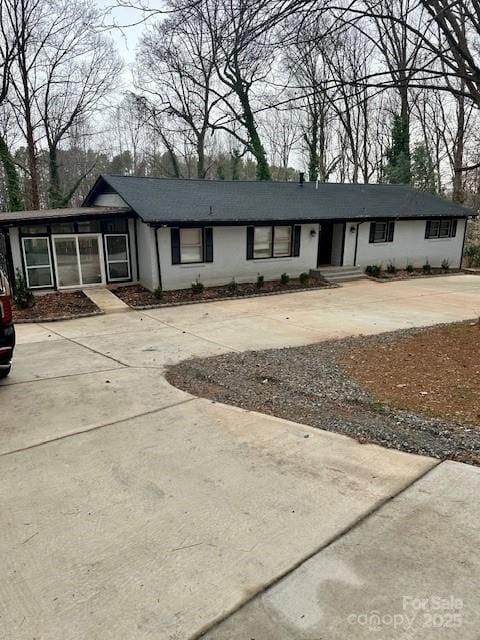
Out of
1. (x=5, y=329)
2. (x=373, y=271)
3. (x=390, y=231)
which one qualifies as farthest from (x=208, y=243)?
(x=5, y=329)

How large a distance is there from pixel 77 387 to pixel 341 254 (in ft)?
47.1

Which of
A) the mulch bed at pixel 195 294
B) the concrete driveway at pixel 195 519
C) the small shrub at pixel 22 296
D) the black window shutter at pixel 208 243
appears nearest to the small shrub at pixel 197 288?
the mulch bed at pixel 195 294

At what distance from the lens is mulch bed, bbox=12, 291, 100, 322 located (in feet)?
36.8

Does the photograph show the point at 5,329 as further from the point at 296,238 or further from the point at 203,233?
the point at 296,238

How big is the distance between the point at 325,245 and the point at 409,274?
12.7 ft

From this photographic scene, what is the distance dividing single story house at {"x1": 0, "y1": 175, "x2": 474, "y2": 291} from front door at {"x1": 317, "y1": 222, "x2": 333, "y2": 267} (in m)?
0.04

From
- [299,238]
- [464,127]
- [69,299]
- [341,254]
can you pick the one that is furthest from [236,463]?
[464,127]

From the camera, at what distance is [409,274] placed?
1861cm

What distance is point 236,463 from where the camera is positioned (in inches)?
145

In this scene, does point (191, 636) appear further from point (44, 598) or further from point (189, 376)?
point (189, 376)

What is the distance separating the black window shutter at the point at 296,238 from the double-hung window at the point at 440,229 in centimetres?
738

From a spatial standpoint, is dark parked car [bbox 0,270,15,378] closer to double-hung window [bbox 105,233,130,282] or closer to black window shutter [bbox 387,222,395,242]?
double-hung window [bbox 105,233,130,282]

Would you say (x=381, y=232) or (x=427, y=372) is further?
(x=381, y=232)

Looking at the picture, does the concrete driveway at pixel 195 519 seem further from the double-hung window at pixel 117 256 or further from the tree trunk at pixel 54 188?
the tree trunk at pixel 54 188
